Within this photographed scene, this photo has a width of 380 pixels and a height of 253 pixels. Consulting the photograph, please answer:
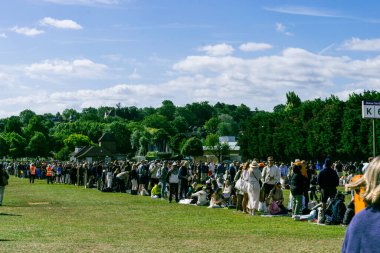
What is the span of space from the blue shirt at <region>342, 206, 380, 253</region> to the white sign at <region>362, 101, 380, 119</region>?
11498 mm

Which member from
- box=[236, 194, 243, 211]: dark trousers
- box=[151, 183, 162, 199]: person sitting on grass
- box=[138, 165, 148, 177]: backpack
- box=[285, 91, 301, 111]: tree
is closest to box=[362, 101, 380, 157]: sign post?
box=[236, 194, 243, 211]: dark trousers

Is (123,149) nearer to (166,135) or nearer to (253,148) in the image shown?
(166,135)

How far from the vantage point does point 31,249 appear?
1320cm

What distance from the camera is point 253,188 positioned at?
2212 centimetres

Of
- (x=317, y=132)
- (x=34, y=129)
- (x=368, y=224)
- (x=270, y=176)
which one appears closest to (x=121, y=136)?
(x=34, y=129)

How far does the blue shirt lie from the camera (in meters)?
3.56

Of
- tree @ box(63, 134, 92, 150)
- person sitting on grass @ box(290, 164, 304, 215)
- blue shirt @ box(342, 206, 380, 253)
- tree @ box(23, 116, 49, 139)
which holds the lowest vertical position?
person sitting on grass @ box(290, 164, 304, 215)

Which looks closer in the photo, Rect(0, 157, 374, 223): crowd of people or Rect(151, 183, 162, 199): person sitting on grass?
Rect(0, 157, 374, 223): crowd of people

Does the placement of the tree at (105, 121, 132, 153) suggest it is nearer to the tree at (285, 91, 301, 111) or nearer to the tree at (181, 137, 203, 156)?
the tree at (181, 137, 203, 156)

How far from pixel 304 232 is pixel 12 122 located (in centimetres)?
17011

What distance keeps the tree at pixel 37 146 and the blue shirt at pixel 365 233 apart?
149474 mm

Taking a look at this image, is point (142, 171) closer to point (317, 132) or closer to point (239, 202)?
point (239, 202)

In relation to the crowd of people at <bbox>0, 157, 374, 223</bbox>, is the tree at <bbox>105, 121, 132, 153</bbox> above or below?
above

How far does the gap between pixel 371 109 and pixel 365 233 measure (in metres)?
11.7
